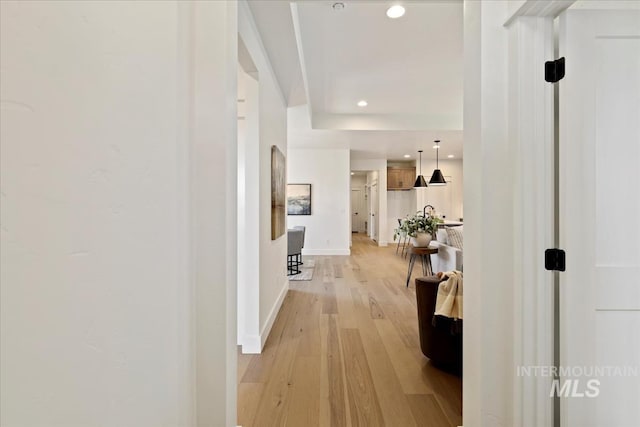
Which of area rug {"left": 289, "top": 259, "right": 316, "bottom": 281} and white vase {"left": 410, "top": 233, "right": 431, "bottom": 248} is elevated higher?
white vase {"left": 410, "top": 233, "right": 431, "bottom": 248}

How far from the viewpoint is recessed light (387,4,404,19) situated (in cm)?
251

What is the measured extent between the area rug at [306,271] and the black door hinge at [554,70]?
432 cm

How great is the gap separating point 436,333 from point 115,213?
216cm

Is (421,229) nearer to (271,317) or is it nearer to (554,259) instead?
(271,317)

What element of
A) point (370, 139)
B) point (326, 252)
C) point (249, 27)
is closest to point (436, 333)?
point (249, 27)

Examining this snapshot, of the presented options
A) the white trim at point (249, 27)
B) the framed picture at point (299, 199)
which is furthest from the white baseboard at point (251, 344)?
the framed picture at point (299, 199)

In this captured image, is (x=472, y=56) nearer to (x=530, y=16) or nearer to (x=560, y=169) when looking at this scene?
(x=530, y=16)

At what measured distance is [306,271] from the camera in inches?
221

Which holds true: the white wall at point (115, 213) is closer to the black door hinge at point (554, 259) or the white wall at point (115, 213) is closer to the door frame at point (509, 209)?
the door frame at point (509, 209)

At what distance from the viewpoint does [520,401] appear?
1.23 metres

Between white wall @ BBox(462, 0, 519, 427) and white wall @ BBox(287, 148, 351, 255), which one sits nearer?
white wall @ BBox(462, 0, 519, 427)

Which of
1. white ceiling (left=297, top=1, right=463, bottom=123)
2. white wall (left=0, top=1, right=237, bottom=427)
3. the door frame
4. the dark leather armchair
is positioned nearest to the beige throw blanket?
the dark leather armchair

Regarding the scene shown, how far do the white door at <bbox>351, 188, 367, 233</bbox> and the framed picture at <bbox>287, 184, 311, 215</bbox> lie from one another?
5705 mm

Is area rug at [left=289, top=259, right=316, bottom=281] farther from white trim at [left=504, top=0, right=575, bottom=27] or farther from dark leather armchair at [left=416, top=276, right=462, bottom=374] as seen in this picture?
white trim at [left=504, top=0, right=575, bottom=27]
